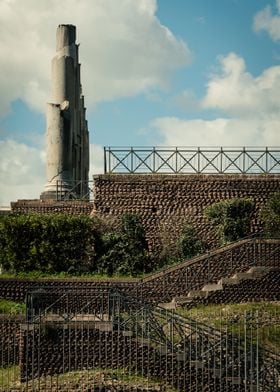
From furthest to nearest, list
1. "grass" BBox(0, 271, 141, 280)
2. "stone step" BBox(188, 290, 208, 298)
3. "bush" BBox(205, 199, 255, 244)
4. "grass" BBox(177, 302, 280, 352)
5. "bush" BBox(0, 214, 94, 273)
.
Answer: "bush" BBox(205, 199, 255, 244) < "bush" BBox(0, 214, 94, 273) < "grass" BBox(0, 271, 141, 280) < "stone step" BBox(188, 290, 208, 298) < "grass" BBox(177, 302, 280, 352)

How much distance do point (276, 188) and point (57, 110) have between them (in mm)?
9942

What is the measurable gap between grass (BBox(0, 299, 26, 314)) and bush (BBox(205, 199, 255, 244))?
8174 millimetres

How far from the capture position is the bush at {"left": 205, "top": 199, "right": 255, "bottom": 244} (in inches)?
1462

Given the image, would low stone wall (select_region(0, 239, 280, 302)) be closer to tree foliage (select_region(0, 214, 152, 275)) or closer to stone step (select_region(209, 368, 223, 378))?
tree foliage (select_region(0, 214, 152, 275))

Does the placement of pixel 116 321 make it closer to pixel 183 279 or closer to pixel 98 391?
pixel 98 391

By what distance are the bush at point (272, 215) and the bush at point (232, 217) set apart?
497mm

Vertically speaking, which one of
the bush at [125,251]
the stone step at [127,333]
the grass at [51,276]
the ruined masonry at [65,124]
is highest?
the ruined masonry at [65,124]

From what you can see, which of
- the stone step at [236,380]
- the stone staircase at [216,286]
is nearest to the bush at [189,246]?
the stone staircase at [216,286]

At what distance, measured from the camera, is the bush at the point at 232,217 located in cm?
3712

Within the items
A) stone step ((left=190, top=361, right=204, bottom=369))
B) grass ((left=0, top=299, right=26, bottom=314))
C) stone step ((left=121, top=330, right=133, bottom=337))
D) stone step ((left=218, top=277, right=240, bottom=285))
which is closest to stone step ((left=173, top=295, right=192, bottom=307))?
stone step ((left=218, top=277, right=240, bottom=285))

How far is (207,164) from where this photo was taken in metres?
38.9

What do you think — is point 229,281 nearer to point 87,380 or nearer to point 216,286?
point 216,286

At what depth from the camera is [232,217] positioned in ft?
123

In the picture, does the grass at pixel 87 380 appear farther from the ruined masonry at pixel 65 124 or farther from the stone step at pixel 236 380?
the ruined masonry at pixel 65 124
